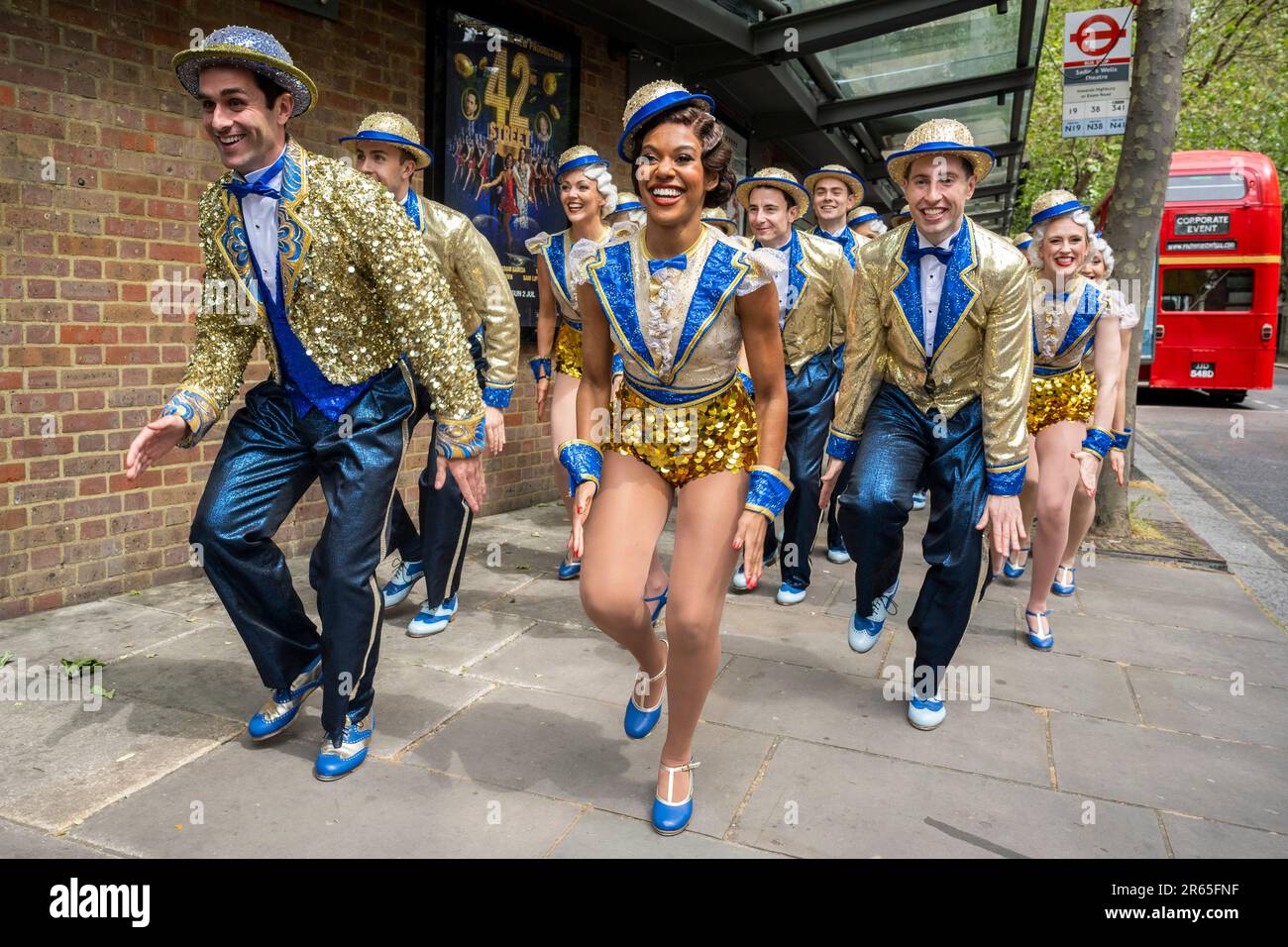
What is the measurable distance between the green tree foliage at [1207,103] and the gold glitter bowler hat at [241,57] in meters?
22.7

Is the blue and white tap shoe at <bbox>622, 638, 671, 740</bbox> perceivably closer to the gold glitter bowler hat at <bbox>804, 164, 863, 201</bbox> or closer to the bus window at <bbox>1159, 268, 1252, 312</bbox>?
the gold glitter bowler hat at <bbox>804, 164, 863, 201</bbox>

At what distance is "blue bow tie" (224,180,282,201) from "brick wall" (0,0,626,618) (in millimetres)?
2164

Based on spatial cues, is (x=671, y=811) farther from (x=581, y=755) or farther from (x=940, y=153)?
(x=940, y=153)

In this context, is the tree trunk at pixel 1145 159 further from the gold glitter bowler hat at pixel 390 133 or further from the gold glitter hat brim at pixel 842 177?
the gold glitter bowler hat at pixel 390 133

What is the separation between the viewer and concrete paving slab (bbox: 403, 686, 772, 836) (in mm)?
3096

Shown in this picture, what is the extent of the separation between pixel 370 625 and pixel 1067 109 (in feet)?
26.1

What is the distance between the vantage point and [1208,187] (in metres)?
18.6

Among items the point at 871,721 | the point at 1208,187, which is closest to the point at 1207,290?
the point at 1208,187

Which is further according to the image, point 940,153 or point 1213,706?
point 1213,706

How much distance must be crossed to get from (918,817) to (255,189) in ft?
9.18

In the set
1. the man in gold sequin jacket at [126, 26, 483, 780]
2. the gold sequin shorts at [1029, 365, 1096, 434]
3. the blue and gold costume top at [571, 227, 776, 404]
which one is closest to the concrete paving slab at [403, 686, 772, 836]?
the man in gold sequin jacket at [126, 26, 483, 780]

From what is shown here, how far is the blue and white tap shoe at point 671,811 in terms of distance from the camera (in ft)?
9.41

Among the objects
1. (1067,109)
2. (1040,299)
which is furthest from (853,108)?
(1040,299)
